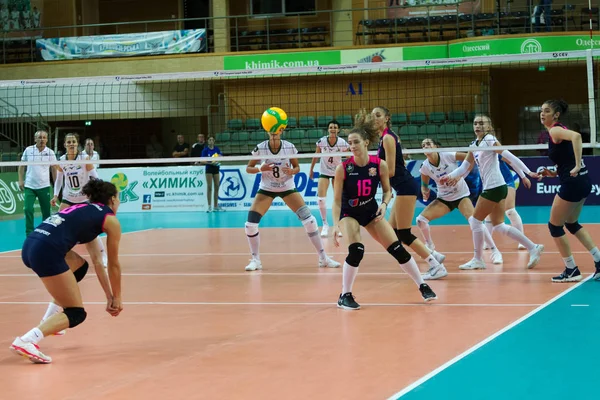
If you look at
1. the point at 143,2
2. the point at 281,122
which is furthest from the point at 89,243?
the point at 143,2

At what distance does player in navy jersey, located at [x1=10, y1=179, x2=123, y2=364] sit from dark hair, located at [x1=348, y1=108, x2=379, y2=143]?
269cm

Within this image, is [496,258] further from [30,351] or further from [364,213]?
[30,351]

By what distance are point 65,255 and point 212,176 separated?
15.3m

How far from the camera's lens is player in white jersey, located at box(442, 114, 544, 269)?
9.84 m

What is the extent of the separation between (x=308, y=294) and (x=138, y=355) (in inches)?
114

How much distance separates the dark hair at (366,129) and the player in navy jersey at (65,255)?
8.81 ft

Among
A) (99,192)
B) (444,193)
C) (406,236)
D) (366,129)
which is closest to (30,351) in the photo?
(99,192)

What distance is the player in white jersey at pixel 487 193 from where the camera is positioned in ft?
32.3

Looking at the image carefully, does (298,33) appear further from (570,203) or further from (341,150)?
(570,203)

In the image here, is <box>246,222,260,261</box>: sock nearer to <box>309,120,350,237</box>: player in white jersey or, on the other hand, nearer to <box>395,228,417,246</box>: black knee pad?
<box>395,228,417,246</box>: black knee pad

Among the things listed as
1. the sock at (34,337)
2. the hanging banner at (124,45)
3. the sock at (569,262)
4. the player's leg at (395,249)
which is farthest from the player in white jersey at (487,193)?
the hanging banner at (124,45)

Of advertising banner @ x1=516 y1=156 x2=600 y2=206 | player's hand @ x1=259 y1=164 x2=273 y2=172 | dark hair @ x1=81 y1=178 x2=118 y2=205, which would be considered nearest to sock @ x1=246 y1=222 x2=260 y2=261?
player's hand @ x1=259 y1=164 x2=273 y2=172

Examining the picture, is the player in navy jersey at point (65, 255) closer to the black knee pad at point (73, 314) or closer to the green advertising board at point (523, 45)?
the black knee pad at point (73, 314)

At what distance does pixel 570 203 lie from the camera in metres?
8.61
